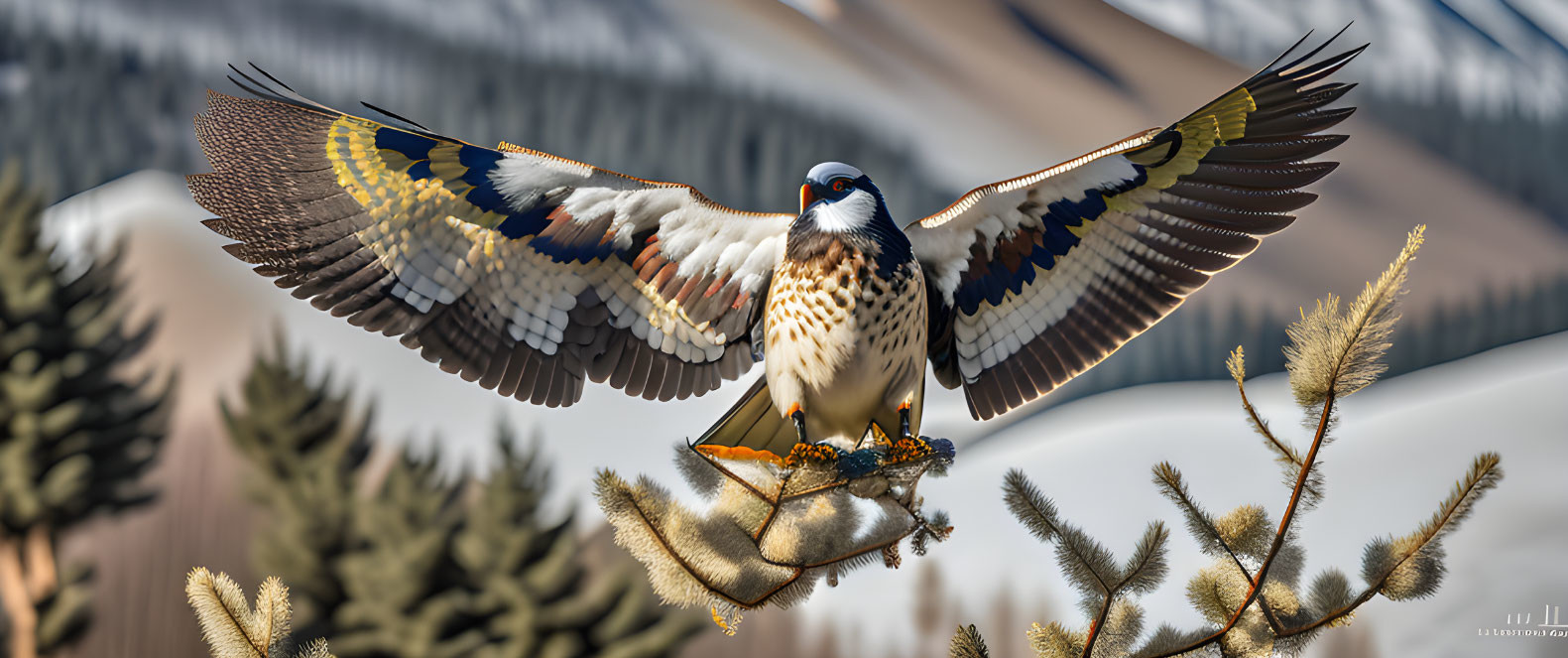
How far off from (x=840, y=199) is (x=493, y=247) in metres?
0.53

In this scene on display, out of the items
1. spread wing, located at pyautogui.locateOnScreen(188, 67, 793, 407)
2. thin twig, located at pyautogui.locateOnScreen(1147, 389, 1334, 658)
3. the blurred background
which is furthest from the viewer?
the blurred background

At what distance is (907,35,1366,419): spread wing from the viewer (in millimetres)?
1404

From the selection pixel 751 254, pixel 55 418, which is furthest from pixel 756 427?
pixel 55 418

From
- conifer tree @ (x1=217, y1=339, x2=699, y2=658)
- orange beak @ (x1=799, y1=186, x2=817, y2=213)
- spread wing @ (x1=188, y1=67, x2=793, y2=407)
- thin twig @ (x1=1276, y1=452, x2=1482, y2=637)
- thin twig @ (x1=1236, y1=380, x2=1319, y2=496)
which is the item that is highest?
orange beak @ (x1=799, y1=186, x2=817, y2=213)

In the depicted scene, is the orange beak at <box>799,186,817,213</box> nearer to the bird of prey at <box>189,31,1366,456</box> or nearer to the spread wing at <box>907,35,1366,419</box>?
the bird of prey at <box>189,31,1366,456</box>

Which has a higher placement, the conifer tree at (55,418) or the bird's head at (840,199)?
the bird's head at (840,199)

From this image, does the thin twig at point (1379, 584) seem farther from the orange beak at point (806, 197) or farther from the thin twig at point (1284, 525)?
the orange beak at point (806, 197)

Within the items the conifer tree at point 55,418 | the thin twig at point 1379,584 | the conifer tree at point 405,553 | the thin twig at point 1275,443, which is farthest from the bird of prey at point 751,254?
the conifer tree at point 55,418

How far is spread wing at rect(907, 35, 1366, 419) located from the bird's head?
6.5 inches

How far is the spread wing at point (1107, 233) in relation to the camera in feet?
4.61

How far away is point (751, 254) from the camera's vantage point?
1530mm

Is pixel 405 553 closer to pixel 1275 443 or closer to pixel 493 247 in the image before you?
pixel 493 247

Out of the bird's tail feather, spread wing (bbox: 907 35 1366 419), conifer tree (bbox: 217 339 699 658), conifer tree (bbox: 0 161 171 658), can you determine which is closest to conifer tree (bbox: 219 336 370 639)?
conifer tree (bbox: 217 339 699 658)

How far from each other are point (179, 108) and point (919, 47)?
3379mm
